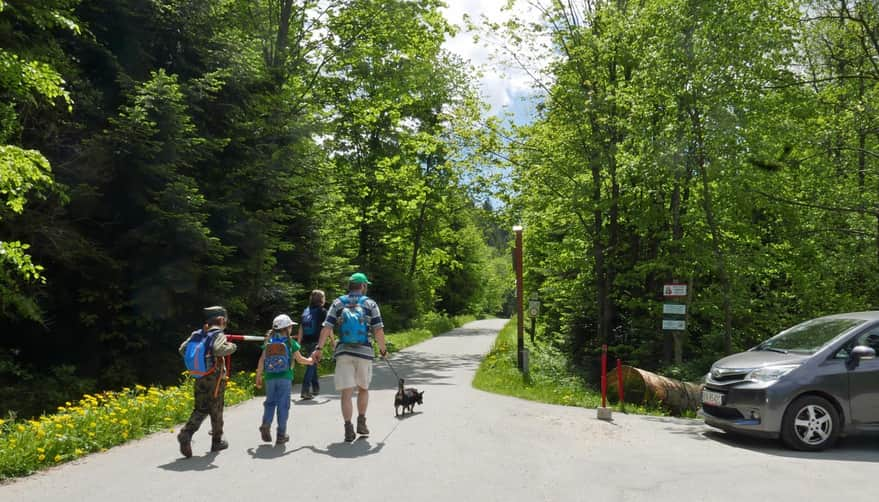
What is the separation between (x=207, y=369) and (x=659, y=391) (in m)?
8.65

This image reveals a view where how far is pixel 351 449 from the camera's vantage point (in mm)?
7816

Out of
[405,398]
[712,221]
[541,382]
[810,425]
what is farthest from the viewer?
[541,382]

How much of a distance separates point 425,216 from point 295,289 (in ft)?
88.6

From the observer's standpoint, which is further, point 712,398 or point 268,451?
point 712,398

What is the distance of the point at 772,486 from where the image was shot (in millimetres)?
6398

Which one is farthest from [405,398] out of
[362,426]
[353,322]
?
[353,322]

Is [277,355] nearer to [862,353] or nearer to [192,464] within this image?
[192,464]

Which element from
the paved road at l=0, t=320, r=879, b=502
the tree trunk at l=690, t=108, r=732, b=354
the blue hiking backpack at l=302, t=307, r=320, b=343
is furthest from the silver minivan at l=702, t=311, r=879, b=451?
the blue hiking backpack at l=302, t=307, r=320, b=343

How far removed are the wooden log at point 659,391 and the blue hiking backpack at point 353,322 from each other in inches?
271

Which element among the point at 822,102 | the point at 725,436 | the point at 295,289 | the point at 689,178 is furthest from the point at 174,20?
the point at 822,102

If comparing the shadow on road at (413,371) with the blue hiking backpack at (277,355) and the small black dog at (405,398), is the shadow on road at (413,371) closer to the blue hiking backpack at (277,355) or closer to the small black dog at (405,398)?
the small black dog at (405,398)

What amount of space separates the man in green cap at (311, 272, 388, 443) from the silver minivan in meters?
4.75

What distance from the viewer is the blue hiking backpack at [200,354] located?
23.9ft

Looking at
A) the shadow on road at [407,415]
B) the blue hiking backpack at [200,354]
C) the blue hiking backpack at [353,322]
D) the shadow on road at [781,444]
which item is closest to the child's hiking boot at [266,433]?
the blue hiking backpack at [200,354]
